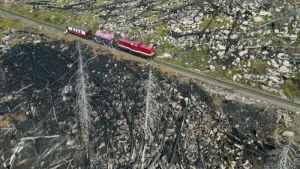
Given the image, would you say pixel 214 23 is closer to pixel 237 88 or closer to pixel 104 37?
pixel 237 88

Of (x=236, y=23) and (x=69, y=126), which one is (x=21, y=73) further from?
(x=236, y=23)

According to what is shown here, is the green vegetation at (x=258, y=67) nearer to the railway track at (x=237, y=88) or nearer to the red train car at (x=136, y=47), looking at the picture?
the railway track at (x=237, y=88)

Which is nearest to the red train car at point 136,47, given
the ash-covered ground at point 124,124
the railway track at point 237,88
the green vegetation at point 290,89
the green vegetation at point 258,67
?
the railway track at point 237,88

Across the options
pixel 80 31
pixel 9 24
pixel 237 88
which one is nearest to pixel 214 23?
pixel 237 88

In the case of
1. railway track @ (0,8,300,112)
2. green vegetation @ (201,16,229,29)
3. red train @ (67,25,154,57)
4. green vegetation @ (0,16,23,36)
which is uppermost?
green vegetation @ (201,16,229,29)

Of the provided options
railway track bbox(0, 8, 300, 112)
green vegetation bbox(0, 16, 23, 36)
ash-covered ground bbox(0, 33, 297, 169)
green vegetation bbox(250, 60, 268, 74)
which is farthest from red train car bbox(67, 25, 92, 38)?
green vegetation bbox(250, 60, 268, 74)

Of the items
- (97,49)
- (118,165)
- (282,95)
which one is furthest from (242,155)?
(97,49)

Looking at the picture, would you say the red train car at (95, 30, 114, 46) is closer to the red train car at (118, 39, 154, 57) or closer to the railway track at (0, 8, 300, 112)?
the railway track at (0, 8, 300, 112)
